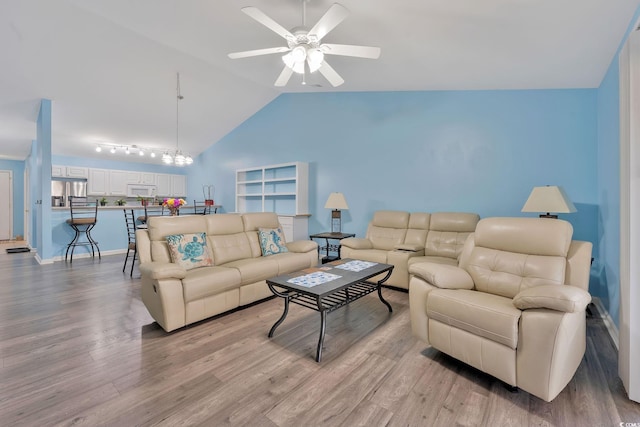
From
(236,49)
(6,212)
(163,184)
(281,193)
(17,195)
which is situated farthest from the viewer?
(163,184)

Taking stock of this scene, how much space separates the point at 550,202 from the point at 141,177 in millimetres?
9183

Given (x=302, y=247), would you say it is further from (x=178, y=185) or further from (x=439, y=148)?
(x=178, y=185)

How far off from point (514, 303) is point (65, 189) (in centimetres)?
933

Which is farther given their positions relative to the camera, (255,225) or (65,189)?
(65,189)

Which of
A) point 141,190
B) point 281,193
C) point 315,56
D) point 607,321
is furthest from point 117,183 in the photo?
point 607,321

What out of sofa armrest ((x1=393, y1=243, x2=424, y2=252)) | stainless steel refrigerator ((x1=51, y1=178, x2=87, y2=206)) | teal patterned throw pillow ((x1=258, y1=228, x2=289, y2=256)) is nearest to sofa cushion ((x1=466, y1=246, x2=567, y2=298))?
sofa armrest ((x1=393, y1=243, x2=424, y2=252))

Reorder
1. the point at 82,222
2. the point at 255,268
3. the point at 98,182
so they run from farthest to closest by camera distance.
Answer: the point at 98,182, the point at 82,222, the point at 255,268

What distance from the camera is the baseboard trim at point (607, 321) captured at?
2.34 m

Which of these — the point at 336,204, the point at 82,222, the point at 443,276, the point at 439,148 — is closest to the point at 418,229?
the point at 439,148

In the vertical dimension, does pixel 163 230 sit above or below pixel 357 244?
above

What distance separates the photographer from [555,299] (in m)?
→ 1.54

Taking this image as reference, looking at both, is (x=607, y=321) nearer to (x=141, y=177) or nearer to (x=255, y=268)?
(x=255, y=268)

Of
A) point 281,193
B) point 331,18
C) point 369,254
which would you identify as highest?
point 331,18

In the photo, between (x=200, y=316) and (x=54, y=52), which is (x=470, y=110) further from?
(x=54, y=52)
